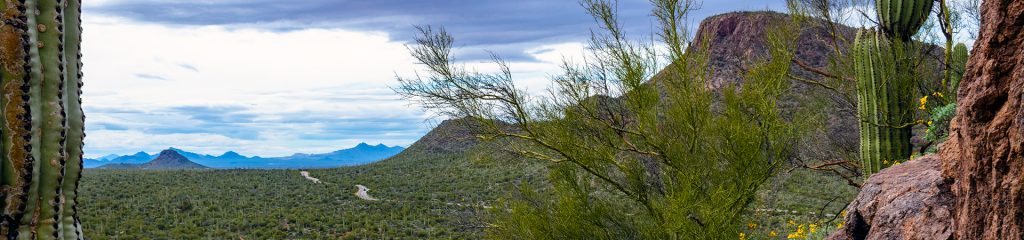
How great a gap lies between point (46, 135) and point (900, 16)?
9048mm

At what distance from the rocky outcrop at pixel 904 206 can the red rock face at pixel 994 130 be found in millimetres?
619

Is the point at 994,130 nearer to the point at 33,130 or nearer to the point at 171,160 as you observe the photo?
the point at 33,130

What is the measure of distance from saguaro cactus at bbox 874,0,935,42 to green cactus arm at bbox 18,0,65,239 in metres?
8.76

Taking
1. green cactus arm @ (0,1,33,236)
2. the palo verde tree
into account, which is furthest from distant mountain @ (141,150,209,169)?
green cactus arm @ (0,1,33,236)

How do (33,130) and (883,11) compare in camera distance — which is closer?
(33,130)

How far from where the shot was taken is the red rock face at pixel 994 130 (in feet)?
8.70

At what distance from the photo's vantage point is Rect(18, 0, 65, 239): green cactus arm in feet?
9.74

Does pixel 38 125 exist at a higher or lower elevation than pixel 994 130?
higher

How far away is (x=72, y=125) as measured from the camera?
312 cm

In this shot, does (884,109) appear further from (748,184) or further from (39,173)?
(39,173)

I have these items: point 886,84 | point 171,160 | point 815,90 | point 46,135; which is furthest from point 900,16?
point 171,160

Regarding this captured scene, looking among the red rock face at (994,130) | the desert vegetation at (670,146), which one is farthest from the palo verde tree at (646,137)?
the red rock face at (994,130)

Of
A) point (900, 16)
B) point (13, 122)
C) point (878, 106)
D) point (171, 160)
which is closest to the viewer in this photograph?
point (13, 122)

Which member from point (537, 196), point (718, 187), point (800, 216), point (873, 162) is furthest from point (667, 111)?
point (800, 216)
